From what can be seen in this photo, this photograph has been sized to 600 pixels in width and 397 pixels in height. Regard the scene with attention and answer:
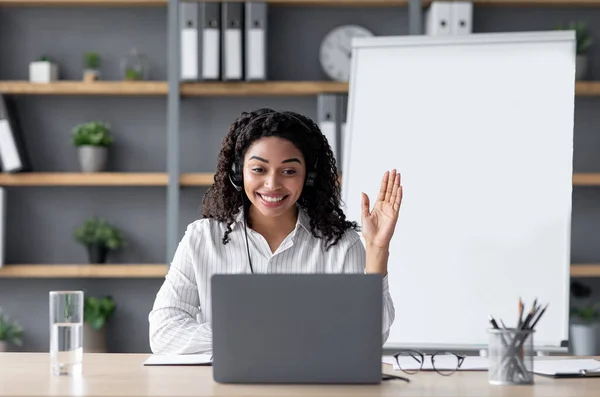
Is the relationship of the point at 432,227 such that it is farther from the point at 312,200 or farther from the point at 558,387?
the point at 558,387

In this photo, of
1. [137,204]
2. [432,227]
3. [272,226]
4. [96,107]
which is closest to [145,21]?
[96,107]

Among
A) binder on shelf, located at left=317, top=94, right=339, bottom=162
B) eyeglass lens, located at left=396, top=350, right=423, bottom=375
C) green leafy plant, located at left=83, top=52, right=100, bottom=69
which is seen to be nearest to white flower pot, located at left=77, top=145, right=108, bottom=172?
green leafy plant, located at left=83, top=52, right=100, bottom=69

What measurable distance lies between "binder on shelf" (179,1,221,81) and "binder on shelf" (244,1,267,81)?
0.40ft

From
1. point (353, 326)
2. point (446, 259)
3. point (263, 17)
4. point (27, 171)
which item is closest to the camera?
point (353, 326)

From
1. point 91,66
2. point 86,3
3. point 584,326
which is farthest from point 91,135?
point 584,326

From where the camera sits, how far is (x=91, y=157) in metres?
3.48

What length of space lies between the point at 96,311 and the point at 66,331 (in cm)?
206

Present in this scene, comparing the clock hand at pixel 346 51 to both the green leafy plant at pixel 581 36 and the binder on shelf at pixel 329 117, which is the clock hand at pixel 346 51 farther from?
the green leafy plant at pixel 581 36

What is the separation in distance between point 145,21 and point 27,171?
832 millimetres

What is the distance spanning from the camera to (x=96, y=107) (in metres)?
3.65

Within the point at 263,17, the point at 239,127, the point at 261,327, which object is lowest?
the point at 261,327

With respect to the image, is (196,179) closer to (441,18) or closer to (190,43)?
(190,43)

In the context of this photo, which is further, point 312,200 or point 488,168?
point 488,168

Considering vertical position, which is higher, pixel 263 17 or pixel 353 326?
pixel 263 17
